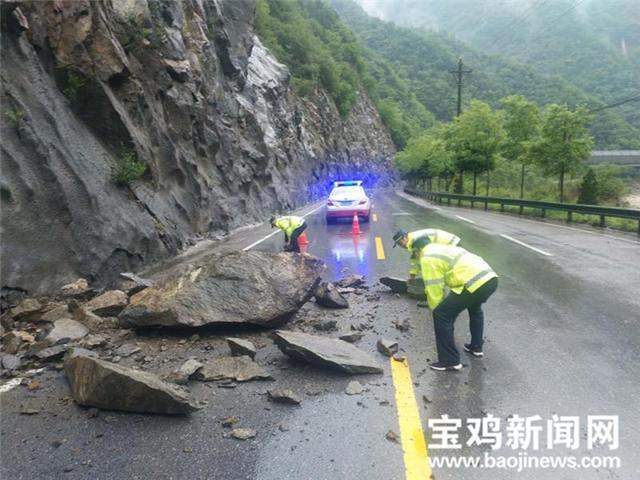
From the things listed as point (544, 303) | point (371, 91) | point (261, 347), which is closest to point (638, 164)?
point (371, 91)

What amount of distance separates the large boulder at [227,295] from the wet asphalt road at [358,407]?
27 cm

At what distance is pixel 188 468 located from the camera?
10.8ft

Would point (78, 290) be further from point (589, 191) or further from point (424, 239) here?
point (589, 191)

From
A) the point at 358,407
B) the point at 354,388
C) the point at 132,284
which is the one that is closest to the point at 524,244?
the point at 132,284

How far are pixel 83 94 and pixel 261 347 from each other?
325 inches

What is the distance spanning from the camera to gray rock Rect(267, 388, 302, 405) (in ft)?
13.7

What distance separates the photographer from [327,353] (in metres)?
4.90

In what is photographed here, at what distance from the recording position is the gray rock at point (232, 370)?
4.68 metres

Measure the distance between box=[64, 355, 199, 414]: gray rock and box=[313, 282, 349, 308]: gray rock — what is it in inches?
127

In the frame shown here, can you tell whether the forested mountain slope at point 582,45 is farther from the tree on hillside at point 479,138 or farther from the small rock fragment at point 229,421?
the small rock fragment at point 229,421

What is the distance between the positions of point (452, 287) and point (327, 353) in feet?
4.74

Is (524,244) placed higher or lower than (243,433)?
lower

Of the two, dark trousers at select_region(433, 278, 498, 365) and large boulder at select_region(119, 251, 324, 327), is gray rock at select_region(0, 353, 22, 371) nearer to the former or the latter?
large boulder at select_region(119, 251, 324, 327)

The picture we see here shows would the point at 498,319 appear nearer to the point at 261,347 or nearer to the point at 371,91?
the point at 261,347
